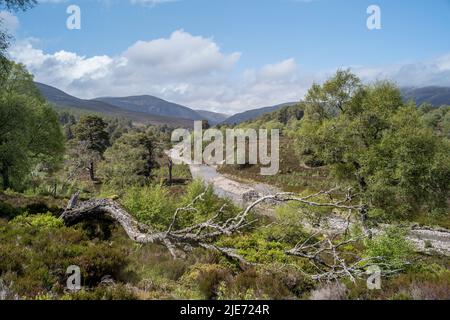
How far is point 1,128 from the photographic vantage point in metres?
18.2

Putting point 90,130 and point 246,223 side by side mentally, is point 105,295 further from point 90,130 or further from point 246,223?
point 90,130

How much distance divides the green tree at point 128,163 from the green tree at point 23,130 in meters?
7.77

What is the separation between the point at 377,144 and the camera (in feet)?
67.7

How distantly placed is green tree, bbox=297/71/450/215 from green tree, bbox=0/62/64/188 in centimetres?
1742

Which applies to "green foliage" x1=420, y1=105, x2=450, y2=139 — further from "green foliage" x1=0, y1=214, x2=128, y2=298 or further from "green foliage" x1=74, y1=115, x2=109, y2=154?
"green foliage" x1=0, y1=214, x2=128, y2=298

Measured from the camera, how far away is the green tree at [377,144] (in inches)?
766

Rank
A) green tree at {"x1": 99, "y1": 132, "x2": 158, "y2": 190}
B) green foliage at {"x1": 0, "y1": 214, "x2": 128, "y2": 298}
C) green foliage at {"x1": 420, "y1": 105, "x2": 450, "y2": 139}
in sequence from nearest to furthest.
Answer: green foliage at {"x1": 0, "y1": 214, "x2": 128, "y2": 298}
green tree at {"x1": 99, "y1": 132, "x2": 158, "y2": 190}
green foliage at {"x1": 420, "y1": 105, "x2": 450, "y2": 139}

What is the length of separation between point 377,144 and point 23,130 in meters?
21.0

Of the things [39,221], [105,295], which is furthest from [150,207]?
[105,295]

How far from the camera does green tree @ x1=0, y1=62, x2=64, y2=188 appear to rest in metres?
17.9

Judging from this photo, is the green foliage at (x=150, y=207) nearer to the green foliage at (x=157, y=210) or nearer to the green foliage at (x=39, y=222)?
the green foliage at (x=157, y=210)

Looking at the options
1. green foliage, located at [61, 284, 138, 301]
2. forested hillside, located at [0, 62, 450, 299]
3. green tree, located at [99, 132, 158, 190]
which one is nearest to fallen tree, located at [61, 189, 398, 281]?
forested hillside, located at [0, 62, 450, 299]
